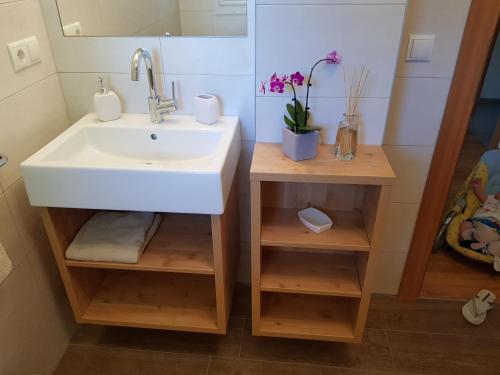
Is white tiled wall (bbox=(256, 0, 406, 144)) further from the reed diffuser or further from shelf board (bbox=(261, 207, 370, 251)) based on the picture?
shelf board (bbox=(261, 207, 370, 251))

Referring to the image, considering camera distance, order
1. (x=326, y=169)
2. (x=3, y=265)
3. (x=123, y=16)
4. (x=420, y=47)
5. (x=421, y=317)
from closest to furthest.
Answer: (x=3, y=265), (x=326, y=169), (x=420, y=47), (x=123, y=16), (x=421, y=317)

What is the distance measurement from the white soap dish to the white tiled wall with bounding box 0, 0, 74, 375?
0.99m

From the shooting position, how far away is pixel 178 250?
1.50 metres

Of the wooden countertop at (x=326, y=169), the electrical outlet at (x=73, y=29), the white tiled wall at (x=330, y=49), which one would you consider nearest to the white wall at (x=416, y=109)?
the white tiled wall at (x=330, y=49)

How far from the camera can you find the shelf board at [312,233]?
4.50 feet

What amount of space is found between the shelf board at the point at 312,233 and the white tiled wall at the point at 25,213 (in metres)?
0.85

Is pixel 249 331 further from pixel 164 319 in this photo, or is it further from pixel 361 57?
pixel 361 57

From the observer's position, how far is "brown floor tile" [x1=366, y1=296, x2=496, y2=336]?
1.80 metres

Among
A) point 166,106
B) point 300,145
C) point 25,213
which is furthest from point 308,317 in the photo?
point 25,213

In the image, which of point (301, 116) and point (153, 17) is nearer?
point (301, 116)

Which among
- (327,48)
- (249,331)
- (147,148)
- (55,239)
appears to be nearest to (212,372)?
(249,331)

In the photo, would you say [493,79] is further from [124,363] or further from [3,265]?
[3,265]

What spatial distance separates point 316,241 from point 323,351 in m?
0.61

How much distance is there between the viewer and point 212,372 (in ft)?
5.33
